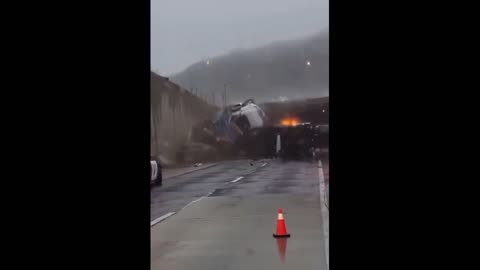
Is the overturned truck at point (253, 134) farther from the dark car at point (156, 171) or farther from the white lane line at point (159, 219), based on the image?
the white lane line at point (159, 219)

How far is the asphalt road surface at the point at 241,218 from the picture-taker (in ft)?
17.0

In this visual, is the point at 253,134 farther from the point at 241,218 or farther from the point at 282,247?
the point at 282,247

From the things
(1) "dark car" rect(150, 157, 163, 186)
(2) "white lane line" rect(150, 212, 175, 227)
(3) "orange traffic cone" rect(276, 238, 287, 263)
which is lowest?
(3) "orange traffic cone" rect(276, 238, 287, 263)

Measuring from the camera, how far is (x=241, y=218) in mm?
7383

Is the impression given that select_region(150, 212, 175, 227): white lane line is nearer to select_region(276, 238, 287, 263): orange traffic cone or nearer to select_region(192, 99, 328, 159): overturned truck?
select_region(192, 99, 328, 159): overturned truck

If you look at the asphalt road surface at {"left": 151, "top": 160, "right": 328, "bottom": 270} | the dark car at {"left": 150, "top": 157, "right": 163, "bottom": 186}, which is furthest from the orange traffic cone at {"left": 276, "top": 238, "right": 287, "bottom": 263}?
the dark car at {"left": 150, "top": 157, "right": 163, "bottom": 186}

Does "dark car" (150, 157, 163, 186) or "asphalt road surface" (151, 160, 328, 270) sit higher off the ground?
"dark car" (150, 157, 163, 186)

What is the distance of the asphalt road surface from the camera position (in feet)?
17.0

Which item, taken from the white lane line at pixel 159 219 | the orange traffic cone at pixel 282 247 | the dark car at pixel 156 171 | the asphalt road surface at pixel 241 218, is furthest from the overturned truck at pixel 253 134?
the orange traffic cone at pixel 282 247
